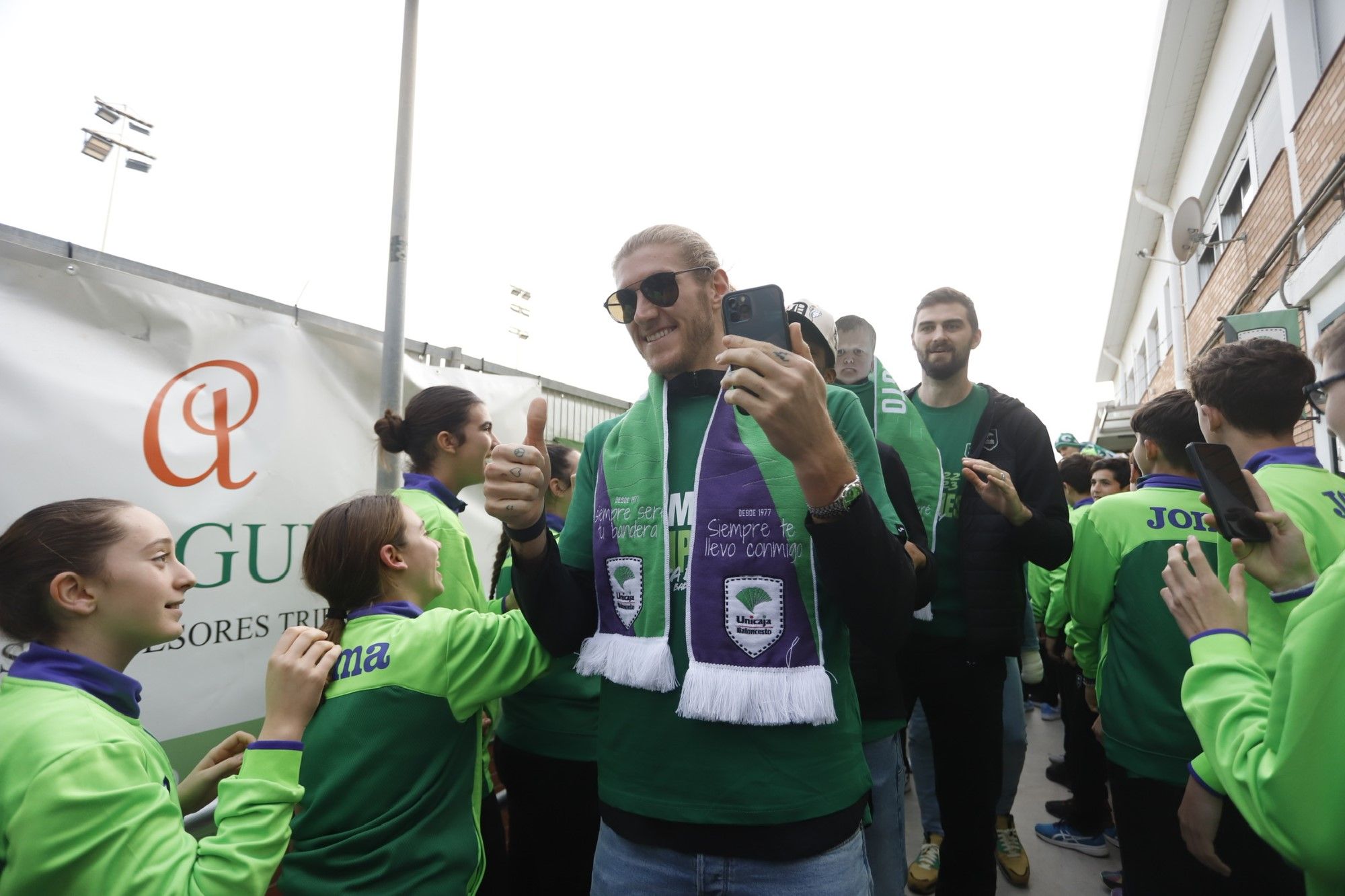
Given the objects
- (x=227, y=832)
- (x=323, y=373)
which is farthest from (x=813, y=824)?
(x=323, y=373)

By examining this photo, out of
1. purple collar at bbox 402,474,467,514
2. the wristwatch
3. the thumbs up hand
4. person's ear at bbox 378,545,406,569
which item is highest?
purple collar at bbox 402,474,467,514

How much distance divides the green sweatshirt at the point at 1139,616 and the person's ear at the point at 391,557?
87.9 inches

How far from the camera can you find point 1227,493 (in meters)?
1.64

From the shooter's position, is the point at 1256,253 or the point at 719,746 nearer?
the point at 719,746

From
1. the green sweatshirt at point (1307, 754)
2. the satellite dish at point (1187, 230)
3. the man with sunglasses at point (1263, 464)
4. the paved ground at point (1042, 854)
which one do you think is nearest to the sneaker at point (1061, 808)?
the paved ground at point (1042, 854)

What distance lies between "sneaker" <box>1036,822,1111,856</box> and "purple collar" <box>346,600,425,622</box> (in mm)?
3675

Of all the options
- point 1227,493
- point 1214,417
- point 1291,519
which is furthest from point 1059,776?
point 1227,493

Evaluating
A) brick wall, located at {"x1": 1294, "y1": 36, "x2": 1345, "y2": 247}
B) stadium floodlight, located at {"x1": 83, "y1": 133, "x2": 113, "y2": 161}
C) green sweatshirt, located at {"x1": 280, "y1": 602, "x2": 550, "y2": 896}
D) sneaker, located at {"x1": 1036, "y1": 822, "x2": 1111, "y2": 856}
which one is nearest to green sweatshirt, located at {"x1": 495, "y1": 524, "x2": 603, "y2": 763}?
green sweatshirt, located at {"x1": 280, "y1": 602, "x2": 550, "y2": 896}

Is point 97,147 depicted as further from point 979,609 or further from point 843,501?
point 979,609

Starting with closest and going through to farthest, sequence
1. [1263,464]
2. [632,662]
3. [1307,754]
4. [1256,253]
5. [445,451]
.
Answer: [1307,754] → [632,662] → [1263,464] → [445,451] → [1256,253]

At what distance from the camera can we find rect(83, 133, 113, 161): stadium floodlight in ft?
12.4

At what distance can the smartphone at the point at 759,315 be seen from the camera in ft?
A: 4.19

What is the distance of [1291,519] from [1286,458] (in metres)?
0.36

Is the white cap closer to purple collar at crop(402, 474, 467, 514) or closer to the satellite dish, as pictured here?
purple collar at crop(402, 474, 467, 514)
